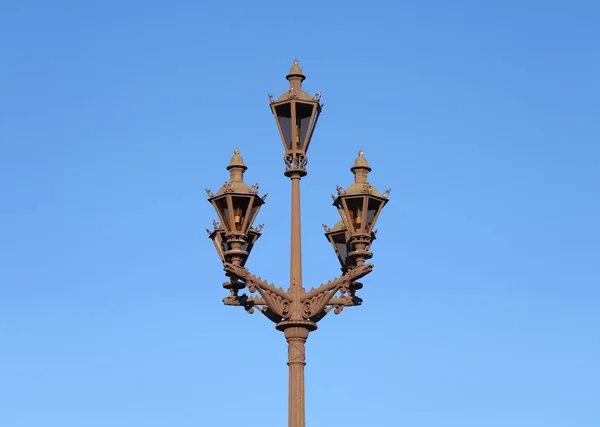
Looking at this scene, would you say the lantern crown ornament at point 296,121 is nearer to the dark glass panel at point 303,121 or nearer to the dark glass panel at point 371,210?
the dark glass panel at point 303,121

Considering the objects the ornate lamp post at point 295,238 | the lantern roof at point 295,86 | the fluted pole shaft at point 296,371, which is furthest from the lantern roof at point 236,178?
the fluted pole shaft at point 296,371

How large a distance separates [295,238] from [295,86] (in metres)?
2.03

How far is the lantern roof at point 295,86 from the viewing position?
16453 mm

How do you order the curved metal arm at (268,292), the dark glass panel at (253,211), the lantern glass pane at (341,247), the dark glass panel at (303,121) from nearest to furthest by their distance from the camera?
the curved metal arm at (268,292) → the dark glass panel at (253,211) → the dark glass panel at (303,121) → the lantern glass pane at (341,247)

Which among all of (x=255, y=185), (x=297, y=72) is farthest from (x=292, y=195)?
(x=297, y=72)

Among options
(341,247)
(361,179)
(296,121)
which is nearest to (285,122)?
(296,121)

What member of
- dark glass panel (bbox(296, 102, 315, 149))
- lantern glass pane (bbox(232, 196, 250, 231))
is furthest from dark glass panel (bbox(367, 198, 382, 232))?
lantern glass pane (bbox(232, 196, 250, 231))

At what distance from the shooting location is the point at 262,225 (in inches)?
656

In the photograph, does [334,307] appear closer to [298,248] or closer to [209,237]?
[298,248]

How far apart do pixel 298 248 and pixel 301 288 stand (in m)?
0.53

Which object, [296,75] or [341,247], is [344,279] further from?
[296,75]

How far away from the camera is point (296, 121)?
1644cm

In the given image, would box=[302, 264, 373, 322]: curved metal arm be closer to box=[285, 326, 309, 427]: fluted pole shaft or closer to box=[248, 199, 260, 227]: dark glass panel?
box=[285, 326, 309, 427]: fluted pole shaft

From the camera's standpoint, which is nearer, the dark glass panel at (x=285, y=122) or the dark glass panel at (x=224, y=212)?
the dark glass panel at (x=224, y=212)
